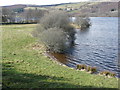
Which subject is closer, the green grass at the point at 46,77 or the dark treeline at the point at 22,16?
the green grass at the point at 46,77

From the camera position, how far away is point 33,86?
9.54 metres

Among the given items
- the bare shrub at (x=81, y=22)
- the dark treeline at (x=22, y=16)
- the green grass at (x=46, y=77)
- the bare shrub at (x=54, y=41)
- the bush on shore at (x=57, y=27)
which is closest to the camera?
the green grass at (x=46, y=77)

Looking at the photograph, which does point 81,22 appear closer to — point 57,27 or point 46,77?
point 57,27

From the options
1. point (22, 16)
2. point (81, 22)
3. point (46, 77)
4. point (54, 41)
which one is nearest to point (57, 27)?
point (54, 41)

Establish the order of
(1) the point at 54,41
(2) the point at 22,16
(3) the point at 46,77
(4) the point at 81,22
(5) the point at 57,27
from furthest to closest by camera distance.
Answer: (2) the point at 22,16 → (4) the point at 81,22 → (5) the point at 57,27 → (1) the point at 54,41 → (3) the point at 46,77

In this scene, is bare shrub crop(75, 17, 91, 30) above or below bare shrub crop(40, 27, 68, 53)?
above

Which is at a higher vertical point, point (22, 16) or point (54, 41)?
point (22, 16)

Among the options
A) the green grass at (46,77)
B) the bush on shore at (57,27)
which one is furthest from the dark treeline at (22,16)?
the green grass at (46,77)

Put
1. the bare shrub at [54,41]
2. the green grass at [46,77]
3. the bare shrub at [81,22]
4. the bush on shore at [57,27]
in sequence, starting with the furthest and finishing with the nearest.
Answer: the bare shrub at [81,22]
the bush on shore at [57,27]
the bare shrub at [54,41]
the green grass at [46,77]

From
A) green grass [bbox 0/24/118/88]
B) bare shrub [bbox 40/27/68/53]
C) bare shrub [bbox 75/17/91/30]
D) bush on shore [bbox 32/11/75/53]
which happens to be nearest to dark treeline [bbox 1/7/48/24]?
bare shrub [bbox 75/17/91/30]

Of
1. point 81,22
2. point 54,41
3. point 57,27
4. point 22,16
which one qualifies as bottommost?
point 54,41

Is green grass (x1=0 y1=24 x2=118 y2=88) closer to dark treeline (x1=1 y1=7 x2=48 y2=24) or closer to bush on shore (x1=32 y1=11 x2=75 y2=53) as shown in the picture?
bush on shore (x1=32 y1=11 x2=75 y2=53)

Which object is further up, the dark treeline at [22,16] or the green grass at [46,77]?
the dark treeline at [22,16]

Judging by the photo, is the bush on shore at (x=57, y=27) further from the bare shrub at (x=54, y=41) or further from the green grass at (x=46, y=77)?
the green grass at (x=46, y=77)
